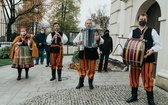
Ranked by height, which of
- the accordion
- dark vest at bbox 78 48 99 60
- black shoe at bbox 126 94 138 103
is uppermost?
the accordion

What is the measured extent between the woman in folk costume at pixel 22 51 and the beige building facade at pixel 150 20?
8.76 ft

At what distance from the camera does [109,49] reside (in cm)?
927

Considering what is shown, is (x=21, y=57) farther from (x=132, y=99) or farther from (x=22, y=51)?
(x=132, y=99)

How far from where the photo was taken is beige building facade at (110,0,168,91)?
6172mm

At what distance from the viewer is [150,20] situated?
27.6ft

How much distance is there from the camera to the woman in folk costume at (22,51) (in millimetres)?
6844

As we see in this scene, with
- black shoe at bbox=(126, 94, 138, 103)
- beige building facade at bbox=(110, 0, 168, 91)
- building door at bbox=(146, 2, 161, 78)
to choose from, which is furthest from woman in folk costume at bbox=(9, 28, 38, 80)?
building door at bbox=(146, 2, 161, 78)

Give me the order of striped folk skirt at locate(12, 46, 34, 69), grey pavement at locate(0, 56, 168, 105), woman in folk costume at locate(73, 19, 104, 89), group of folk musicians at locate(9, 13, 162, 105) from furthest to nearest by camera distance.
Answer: striped folk skirt at locate(12, 46, 34, 69) → woman in folk costume at locate(73, 19, 104, 89) → grey pavement at locate(0, 56, 168, 105) → group of folk musicians at locate(9, 13, 162, 105)

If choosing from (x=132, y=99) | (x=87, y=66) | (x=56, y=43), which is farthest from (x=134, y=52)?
(x=56, y=43)

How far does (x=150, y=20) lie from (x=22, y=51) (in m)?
4.74

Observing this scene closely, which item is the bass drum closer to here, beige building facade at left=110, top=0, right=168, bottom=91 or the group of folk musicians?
the group of folk musicians

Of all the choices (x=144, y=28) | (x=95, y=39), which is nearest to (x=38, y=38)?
(x=95, y=39)

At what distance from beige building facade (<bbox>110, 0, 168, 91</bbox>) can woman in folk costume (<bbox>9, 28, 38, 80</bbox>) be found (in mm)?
2670

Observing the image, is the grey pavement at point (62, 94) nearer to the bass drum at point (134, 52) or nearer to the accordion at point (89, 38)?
the bass drum at point (134, 52)
